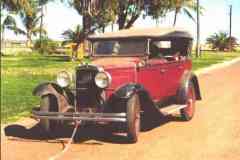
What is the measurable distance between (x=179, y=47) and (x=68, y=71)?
11.9 feet

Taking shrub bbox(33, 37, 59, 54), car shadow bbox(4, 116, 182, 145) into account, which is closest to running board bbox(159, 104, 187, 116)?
car shadow bbox(4, 116, 182, 145)

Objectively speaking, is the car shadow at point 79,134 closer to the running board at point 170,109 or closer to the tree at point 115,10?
the running board at point 170,109

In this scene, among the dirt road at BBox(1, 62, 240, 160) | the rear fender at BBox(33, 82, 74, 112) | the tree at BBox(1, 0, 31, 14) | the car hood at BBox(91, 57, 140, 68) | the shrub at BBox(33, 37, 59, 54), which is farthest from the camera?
the shrub at BBox(33, 37, 59, 54)

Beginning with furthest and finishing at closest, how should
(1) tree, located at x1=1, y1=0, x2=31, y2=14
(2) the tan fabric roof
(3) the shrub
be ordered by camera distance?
(3) the shrub
(1) tree, located at x1=1, y1=0, x2=31, y2=14
(2) the tan fabric roof

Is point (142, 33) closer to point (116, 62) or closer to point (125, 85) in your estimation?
point (116, 62)

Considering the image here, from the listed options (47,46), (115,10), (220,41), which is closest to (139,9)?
(115,10)

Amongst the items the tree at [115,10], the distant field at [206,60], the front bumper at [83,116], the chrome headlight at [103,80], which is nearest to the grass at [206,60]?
the distant field at [206,60]

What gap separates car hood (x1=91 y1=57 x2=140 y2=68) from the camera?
10.4 metres

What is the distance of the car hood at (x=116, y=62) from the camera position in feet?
34.2

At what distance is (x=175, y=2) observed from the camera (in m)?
43.8

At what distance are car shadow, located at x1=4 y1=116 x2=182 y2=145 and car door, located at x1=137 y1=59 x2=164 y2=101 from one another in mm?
Result: 718

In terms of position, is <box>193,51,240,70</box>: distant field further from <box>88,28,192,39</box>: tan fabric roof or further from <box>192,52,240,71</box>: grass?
<box>88,28,192,39</box>: tan fabric roof

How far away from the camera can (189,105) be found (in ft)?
41.8

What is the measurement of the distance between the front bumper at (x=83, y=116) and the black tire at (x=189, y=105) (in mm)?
3056
